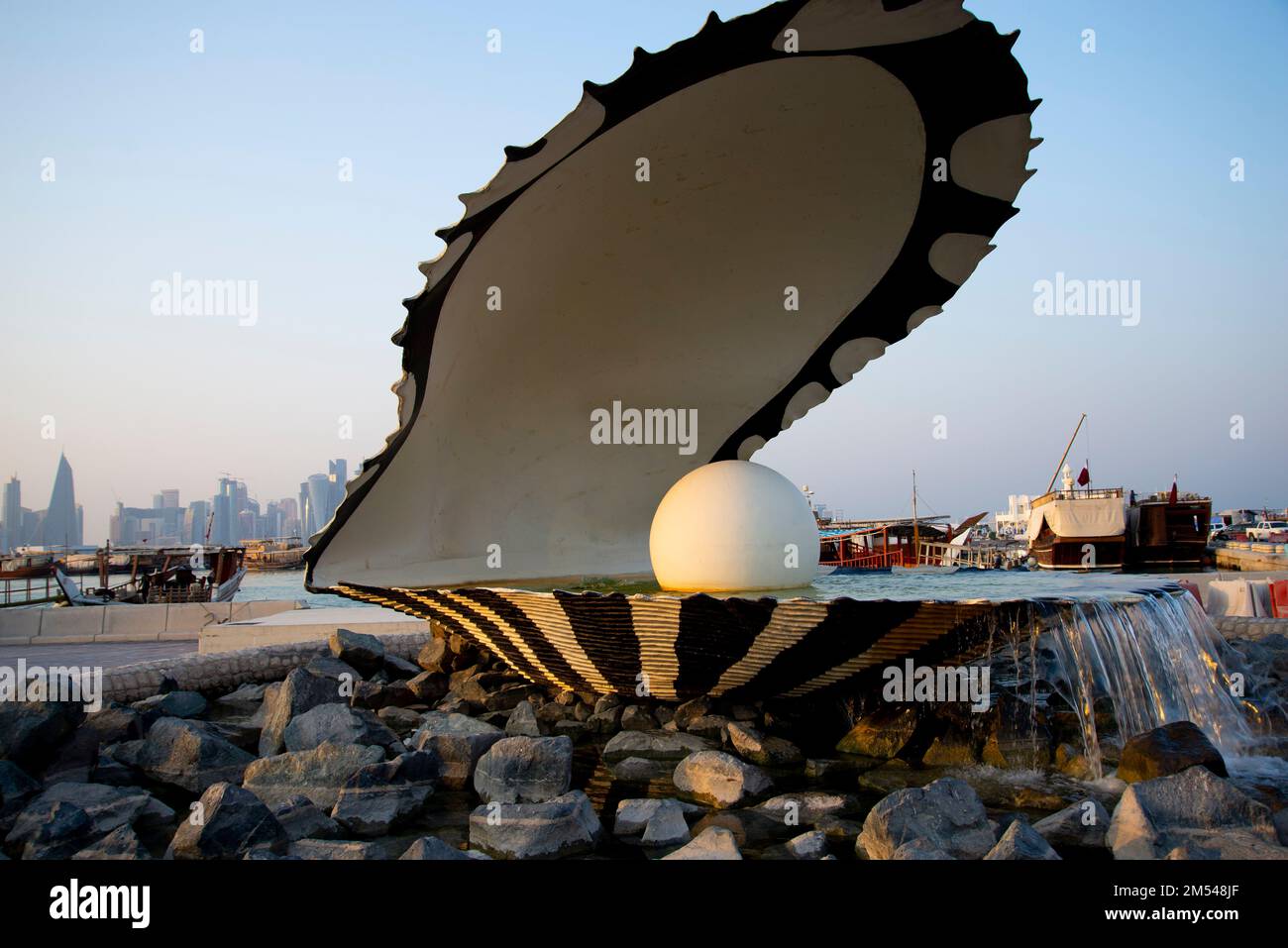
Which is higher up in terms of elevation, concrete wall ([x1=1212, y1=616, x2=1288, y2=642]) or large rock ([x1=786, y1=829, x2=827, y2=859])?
large rock ([x1=786, y1=829, x2=827, y2=859])

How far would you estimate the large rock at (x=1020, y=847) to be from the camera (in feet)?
12.0

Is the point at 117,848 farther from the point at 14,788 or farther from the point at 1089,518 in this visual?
the point at 1089,518

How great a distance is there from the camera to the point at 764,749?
5.82m

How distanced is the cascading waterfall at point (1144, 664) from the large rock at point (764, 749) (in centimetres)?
186

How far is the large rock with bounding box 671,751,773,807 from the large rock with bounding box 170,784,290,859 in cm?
232

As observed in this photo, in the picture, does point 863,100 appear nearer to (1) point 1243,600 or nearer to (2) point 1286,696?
(2) point 1286,696

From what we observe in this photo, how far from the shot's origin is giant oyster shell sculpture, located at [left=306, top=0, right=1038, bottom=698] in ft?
19.7

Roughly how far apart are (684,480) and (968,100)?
4103mm

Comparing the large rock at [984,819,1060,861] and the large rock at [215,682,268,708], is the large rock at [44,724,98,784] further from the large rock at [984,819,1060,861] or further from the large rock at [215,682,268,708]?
the large rock at [984,819,1060,861]

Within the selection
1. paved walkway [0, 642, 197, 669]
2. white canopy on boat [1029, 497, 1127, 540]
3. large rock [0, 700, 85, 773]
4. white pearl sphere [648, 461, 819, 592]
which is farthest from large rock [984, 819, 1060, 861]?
white canopy on boat [1029, 497, 1127, 540]

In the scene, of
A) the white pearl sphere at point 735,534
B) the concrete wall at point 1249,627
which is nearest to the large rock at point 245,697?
the white pearl sphere at point 735,534
